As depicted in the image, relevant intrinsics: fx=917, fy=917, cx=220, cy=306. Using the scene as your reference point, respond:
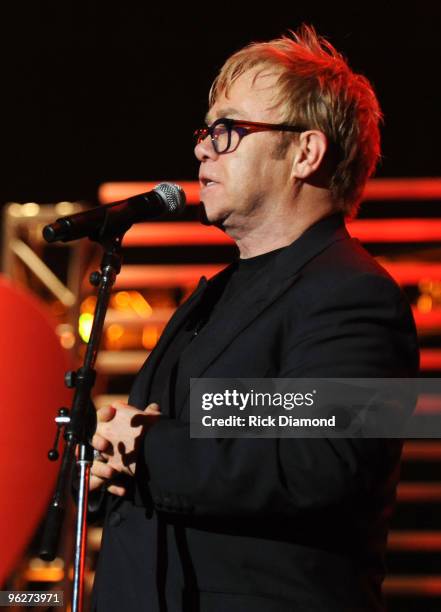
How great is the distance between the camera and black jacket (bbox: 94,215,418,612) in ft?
5.93

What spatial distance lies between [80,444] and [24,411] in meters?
2.02

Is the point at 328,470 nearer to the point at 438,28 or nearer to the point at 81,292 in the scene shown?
the point at 81,292

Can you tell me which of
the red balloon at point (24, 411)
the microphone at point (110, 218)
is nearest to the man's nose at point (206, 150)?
the microphone at point (110, 218)

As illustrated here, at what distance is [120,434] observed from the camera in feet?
6.37

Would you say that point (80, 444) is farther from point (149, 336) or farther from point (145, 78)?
point (145, 78)

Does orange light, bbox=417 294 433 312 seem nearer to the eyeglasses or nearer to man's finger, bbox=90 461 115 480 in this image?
the eyeglasses

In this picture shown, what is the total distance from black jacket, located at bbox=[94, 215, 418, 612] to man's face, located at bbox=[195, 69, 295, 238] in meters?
0.27

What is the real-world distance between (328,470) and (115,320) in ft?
11.2

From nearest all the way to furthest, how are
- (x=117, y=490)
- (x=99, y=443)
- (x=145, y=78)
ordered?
(x=99, y=443) < (x=117, y=490) < (x=145, y=78)

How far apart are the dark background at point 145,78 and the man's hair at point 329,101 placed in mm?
2388

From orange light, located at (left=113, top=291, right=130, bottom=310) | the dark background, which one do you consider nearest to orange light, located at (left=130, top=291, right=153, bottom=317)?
orange light, located at (left=113, top=291, right=130, bottom=310)

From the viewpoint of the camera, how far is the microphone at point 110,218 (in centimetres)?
192

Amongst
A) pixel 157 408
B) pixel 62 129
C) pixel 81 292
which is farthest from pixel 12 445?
pixel 62 129

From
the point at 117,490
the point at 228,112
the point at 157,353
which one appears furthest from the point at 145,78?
the point at 117,490
